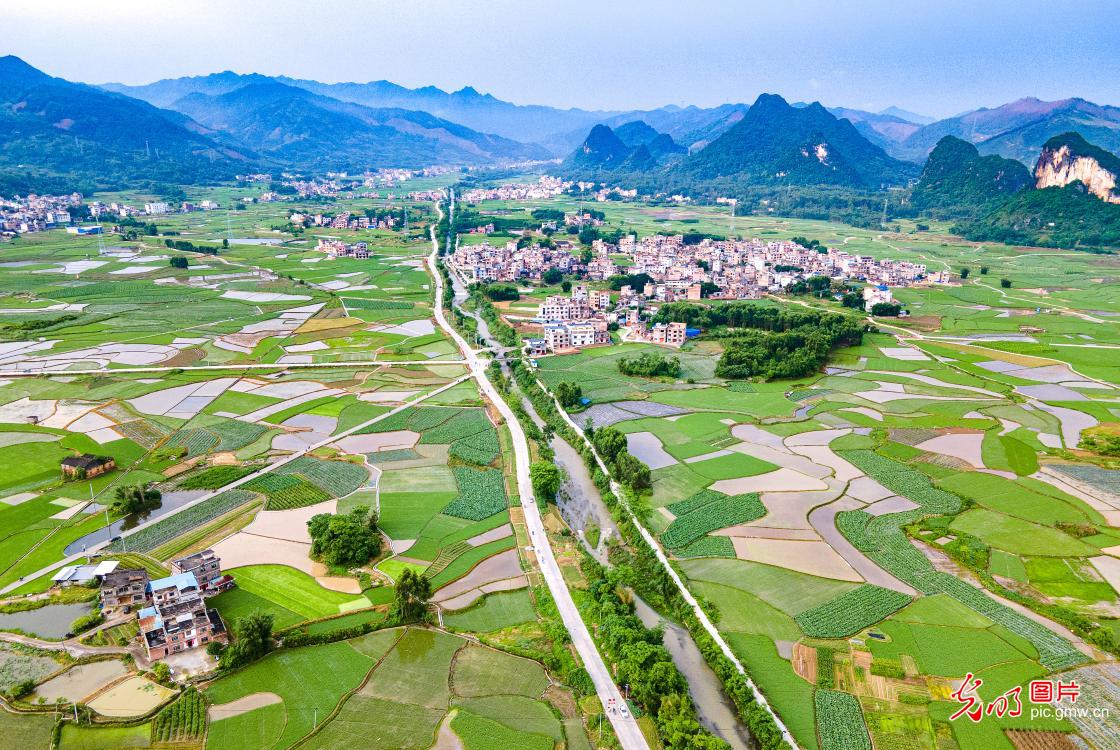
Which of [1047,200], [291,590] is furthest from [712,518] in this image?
[1047,200]

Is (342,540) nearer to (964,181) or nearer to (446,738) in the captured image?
(446,738)

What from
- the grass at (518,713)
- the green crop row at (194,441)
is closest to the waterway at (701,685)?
the grass at (518,713)

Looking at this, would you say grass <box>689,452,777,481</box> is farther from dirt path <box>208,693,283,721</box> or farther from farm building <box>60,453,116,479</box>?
farm building <box>60,453,116,479</box>

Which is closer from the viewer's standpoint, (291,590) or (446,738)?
(446,738)

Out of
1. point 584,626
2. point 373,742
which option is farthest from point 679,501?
point 373,742

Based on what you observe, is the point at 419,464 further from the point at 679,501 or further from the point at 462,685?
the point at 462,685

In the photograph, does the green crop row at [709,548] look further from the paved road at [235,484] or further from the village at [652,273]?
the village at [652,273]
